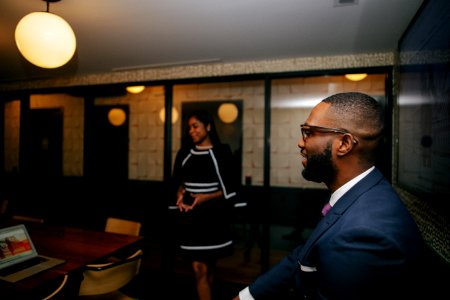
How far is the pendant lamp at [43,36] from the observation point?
1735 millimetres

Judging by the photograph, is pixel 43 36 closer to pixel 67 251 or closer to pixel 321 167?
pixel 67 251

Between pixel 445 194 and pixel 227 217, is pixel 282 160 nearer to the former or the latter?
pixel 227 217

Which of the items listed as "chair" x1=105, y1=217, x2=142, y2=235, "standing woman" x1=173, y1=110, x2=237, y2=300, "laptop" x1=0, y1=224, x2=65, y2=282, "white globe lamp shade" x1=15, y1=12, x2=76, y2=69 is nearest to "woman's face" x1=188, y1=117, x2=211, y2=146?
"standing woman" x1=173, y1=110, x2=237, y2=300

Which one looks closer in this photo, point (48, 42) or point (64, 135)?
point (48, 42)

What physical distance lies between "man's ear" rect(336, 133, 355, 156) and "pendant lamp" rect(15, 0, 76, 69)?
1787 millimetres

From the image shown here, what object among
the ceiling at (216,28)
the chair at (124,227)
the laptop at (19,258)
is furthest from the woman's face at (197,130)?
the laptop at (19,258)

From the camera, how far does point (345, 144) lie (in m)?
1.17

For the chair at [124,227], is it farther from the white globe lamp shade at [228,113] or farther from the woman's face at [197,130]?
the white globe lamp shade at [228,113]

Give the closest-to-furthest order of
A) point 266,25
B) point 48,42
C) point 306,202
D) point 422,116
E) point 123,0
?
point 422,116, point 48,42, point 123,0, point 266,25, point 306,202

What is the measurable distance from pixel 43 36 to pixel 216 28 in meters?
1.33

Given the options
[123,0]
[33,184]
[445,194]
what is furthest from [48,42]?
[33,184]

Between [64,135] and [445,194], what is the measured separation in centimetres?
620

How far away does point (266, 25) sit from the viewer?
2400 mm

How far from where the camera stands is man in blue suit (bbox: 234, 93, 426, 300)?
884mm
